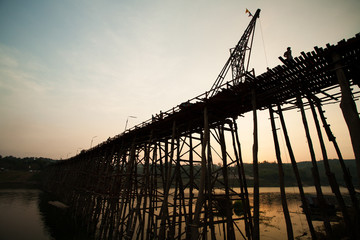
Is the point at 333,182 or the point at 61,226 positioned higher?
the point at 333,182

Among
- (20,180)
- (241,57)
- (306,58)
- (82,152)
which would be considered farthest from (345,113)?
(20,180)

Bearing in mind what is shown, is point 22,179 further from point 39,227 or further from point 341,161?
point 341,161

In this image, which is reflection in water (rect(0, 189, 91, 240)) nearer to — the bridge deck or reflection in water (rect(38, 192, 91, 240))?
reflection in water (rect(38, 192, 91, 240))

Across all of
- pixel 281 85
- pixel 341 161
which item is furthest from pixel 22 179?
pixel 341 161

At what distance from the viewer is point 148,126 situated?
10.9 m

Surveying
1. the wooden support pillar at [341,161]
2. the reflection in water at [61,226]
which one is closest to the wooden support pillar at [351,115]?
the wooden support pillar at [341,161]

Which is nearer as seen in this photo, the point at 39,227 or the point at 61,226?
the point at 39,227

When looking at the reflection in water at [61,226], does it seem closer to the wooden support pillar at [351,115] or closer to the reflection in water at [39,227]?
the reflection in water at [39,227]

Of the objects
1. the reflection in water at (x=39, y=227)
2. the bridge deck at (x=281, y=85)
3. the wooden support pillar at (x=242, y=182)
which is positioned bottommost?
the reflection in water at (x=39, y=227)

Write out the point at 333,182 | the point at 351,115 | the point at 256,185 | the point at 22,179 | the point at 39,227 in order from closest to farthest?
the point at 351,115 < the point at 256,185 < the point at 333,182 < the point at 39,227 < the point at 22,179

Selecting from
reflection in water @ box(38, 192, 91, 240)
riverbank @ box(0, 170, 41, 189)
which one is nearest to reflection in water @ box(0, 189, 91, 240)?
reflection in water @ box(38, 192, 91, 240)

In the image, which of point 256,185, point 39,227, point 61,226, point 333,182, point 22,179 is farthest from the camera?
point 22,179

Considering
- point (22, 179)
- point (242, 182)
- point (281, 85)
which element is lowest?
point (22, 179)

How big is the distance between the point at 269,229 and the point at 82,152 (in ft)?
84.4
